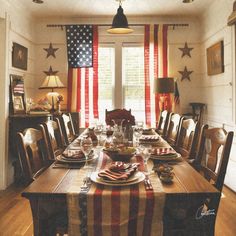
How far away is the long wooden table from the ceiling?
339cm

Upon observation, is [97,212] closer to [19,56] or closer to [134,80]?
[19,56]

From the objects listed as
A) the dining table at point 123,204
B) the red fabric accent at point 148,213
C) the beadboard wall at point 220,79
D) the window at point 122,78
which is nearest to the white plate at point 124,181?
the dining table at point 123,204

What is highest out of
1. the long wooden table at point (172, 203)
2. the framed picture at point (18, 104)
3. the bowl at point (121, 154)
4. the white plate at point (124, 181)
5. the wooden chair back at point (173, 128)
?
the framed picture at point (18, 104)

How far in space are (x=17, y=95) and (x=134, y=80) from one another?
207 centimetres

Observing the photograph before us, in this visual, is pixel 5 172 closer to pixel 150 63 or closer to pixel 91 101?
pixel 91 101

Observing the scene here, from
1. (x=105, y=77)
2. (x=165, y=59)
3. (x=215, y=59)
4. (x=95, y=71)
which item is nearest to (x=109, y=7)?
(x=95, y=71)

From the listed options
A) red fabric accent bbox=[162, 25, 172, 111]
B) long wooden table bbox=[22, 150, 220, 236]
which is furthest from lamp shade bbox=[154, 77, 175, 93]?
long wooden table bbox=[22, 150, 220, 236]

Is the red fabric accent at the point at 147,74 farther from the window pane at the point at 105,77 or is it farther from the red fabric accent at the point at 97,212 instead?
the red fabric accent at the point at 97,212

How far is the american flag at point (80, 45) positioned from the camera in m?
4.88

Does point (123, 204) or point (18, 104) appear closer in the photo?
point (123, 204)

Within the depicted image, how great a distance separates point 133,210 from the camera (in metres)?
1.26

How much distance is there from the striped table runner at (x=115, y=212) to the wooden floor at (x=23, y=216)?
55.8 inches

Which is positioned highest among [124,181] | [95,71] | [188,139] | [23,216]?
[95,71]

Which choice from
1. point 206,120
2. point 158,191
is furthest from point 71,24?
point 158,191
